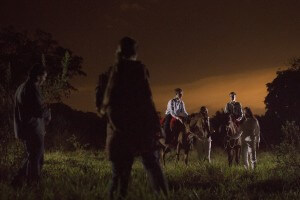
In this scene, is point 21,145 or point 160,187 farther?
point 21,145

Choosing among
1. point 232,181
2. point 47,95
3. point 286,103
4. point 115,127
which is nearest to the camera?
point 115,127

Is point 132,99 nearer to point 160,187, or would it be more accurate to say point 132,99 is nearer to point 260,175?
point 160,187

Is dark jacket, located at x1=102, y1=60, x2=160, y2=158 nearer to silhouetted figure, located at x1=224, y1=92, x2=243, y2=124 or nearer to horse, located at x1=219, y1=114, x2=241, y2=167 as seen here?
horse, located at x1=219, y1=114, x2=241, y2=167

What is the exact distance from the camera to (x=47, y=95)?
11.0 metres

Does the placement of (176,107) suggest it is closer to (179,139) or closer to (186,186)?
(179,139)

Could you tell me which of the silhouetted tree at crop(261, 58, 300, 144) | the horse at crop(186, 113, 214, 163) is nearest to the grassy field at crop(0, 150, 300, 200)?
the horse at crop(186, 113, 214, 163)

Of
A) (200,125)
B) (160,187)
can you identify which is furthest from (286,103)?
(160,187)

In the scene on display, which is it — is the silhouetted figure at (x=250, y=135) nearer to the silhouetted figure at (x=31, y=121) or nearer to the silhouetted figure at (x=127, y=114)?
the silhouetted figure at (x=31, y=121)

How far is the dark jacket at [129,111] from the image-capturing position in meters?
6.58

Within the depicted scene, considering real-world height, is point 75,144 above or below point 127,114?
below

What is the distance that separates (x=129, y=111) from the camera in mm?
6609

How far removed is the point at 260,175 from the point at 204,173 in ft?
3.90

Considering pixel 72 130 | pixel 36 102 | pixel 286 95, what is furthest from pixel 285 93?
pixel 36 102

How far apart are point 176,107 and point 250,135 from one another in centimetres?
310
